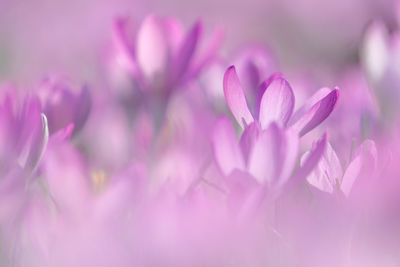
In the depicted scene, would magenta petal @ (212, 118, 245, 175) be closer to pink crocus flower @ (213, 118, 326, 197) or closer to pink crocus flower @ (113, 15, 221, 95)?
pink crocus flower @ (213, 118, 326, 197)

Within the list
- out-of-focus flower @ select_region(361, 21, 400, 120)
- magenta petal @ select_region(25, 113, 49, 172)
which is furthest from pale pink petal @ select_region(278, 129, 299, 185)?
out-of-focus flower @ select_region(361, 21, 400, 120)

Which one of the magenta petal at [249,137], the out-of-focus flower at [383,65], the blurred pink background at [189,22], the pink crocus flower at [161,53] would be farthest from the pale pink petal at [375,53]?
the blurred pink background at [189,22]

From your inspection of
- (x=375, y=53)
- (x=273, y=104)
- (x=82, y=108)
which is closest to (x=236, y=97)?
(x=273, y=104)

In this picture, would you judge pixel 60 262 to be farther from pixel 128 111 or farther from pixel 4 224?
pixel 128 111

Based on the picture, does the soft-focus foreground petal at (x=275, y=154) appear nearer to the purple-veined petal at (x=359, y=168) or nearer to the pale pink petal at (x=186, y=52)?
the purple-veined petal at (x=359, y=168)

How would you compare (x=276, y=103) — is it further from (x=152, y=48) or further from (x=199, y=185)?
(x=152, y=48)

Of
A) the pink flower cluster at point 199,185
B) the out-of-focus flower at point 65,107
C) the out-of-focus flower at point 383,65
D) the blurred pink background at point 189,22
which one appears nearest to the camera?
the pink flower cluster at point 199,185
